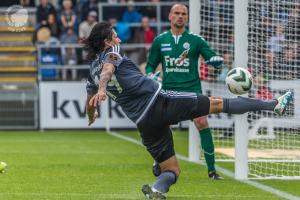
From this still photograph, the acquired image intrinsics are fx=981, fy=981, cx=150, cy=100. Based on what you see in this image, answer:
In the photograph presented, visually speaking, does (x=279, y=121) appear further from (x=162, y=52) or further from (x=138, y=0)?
(x=138, y=0)

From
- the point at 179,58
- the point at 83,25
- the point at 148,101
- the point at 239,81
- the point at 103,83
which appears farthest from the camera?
the point at 83,25

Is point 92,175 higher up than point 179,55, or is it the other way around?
point 179,55

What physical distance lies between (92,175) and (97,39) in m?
3.36

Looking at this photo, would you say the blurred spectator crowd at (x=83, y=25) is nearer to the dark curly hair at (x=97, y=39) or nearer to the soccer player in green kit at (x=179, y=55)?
the soccer player in green kit at (x=179, y=55)

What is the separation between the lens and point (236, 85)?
36.8 feet

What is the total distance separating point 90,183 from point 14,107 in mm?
12411

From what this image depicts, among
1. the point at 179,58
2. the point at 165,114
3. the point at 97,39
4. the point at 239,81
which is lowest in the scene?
the point at 165,114

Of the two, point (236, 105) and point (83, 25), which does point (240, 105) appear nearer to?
point (236, 105)

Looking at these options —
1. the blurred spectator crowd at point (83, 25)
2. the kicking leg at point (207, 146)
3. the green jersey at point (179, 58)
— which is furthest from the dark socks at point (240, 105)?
the blurred spectator crowd at point (83, 25)

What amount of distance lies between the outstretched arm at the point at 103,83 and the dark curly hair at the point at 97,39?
34 cm

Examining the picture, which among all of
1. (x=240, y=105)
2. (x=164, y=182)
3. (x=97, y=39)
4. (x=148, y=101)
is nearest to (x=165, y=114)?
(x=148, y=101)

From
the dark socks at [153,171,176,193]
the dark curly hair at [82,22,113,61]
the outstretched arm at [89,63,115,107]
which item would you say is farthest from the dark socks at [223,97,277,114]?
the dark curly hair at [82,22,113,61]

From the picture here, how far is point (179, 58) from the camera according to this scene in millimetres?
13945

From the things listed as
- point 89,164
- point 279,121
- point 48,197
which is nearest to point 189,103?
point 48,197
